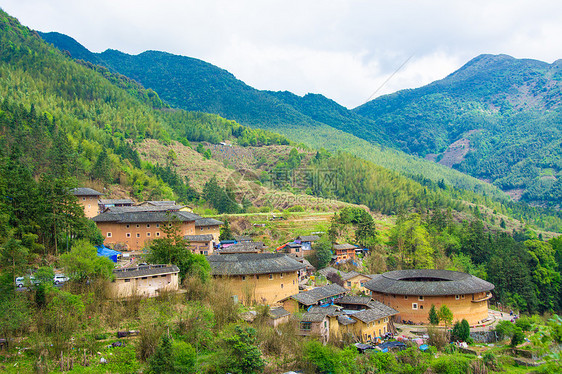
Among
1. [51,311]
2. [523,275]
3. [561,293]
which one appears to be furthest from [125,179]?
[561,293]

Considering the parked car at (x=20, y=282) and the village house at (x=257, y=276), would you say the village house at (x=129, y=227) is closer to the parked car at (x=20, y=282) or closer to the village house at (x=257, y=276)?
the village house at (x=257, y=276)

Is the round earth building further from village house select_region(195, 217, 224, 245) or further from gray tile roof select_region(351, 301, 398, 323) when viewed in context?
village house select_region(195, 217, 224, 245)

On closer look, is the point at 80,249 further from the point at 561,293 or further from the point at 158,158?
the point at 158,158

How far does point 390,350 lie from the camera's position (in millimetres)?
31531

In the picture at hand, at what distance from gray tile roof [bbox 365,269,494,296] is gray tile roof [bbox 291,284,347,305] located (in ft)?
16.5

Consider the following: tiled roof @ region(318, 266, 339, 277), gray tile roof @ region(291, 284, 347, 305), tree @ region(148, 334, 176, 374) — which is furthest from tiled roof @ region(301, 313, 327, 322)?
tiled roof @ region(318, 266, 339, 277)

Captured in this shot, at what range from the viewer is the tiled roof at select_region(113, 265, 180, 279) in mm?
29453

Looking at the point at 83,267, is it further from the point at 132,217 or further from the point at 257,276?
the point at 132,217

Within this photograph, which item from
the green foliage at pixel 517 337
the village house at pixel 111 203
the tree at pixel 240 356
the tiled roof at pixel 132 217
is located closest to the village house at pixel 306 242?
the tiled roof at pixel 132 217

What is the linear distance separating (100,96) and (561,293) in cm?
12464

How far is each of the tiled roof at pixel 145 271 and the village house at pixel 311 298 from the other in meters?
10.7

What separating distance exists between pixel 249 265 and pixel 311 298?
6097mm

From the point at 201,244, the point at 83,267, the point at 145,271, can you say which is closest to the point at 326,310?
the point at 145,271

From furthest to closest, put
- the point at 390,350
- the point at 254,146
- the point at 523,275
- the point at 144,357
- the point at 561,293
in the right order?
the point at 254,146
the point at 561,293
the point at 523,275
the point at 390,350
the point at 144,357
